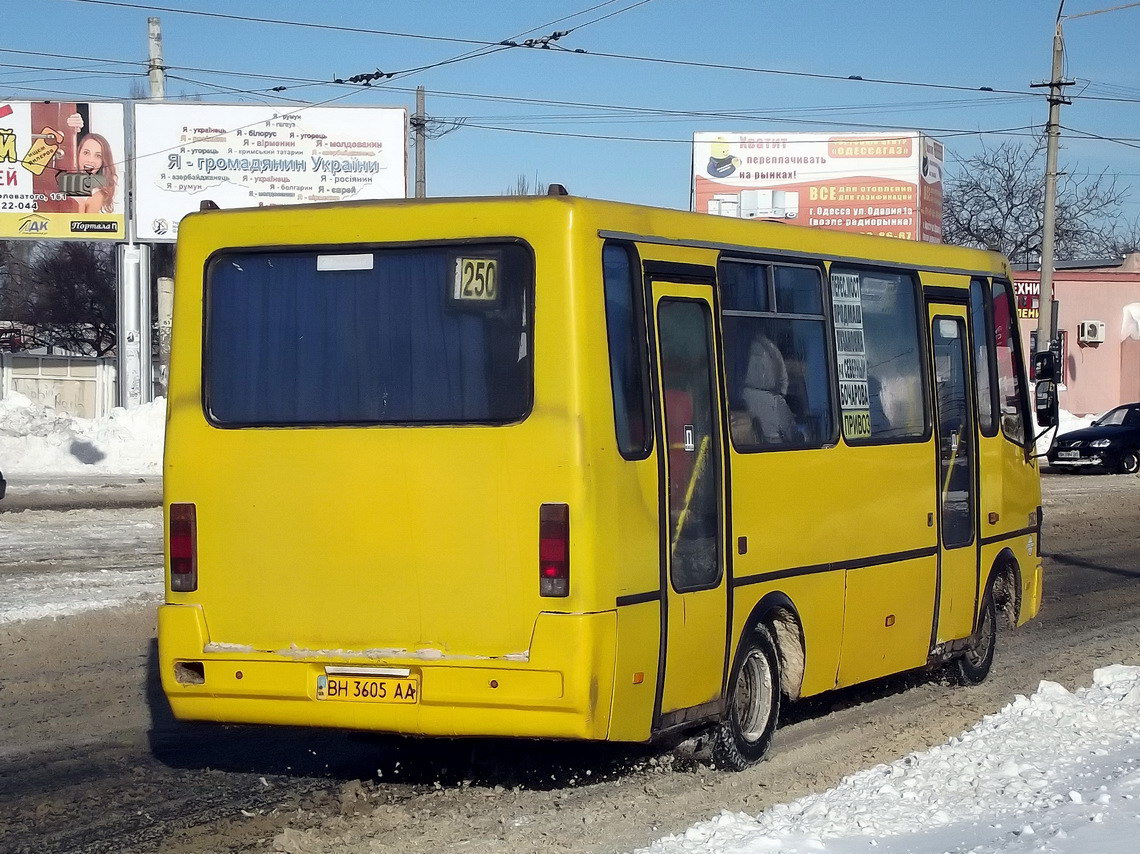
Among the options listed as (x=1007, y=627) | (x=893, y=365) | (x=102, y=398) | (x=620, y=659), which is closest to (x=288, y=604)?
(x=620, y=659)

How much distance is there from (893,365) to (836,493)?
1240 mm

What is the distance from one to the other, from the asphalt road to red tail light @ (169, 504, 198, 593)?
97cm

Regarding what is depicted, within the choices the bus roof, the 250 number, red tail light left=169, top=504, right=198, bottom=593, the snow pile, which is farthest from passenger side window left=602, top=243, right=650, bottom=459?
the snow pile

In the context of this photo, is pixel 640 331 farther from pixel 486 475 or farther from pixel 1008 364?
pixel 1008 364

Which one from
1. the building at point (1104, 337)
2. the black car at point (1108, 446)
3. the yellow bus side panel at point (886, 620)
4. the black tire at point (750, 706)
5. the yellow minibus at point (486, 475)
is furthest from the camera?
the building at point (1104, 337)

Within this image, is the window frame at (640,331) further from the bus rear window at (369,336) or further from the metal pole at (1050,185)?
the metal pole at (1050,185)

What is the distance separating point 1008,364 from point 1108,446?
2333 cm

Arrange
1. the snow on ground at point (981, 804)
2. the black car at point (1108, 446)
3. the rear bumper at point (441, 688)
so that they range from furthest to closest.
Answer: the black car at point (1108, 446)
the rear bumper at point (441, 688)
the snow on ground at point (981, 804)

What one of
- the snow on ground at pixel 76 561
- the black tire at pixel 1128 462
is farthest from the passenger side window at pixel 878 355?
the black tire at pixel 1128 462

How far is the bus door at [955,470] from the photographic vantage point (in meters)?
9.57

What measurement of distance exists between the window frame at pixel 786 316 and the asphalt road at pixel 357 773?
5.18ft

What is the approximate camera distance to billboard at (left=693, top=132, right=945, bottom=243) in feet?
189

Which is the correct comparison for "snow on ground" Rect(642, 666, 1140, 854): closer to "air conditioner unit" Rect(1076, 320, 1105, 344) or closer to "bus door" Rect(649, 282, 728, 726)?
"bus door" Rect(649, 282, 728, 726)

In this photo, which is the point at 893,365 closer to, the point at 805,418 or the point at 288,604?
the point at 805,418
